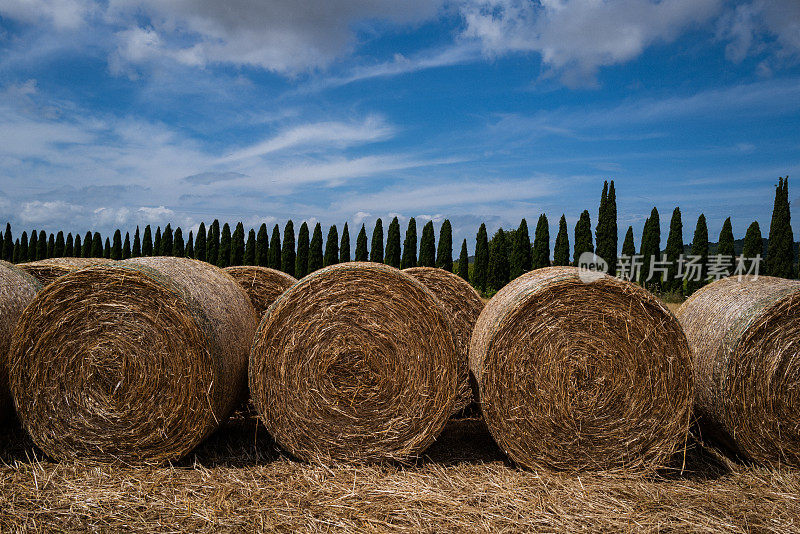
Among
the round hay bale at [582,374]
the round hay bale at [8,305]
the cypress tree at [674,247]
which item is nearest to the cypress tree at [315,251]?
the cypress tree at [674,247]

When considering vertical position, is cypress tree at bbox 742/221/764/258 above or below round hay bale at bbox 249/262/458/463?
above

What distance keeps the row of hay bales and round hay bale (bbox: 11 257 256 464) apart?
0.4 inches

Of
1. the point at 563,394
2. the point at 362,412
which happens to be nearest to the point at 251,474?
the point at 362,412

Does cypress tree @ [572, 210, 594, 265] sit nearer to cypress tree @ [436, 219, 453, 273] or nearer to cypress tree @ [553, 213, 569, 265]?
cypress tree @ [553, 213, 569, 265]

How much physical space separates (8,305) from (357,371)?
3.07 meters

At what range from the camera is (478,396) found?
4.42m

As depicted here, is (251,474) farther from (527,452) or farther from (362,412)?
(527,452)

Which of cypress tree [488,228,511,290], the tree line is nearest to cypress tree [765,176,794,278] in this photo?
the tree line

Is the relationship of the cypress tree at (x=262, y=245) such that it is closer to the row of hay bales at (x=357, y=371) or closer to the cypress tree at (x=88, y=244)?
the cypress tree at (x=88, y=244)

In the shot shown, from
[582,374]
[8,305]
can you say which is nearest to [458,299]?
[582,374]

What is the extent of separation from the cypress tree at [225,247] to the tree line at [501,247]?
2.4 inches

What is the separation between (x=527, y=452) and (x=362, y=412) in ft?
4.39

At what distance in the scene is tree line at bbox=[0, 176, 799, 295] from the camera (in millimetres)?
23797

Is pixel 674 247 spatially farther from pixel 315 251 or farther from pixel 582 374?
pixel 582 374
